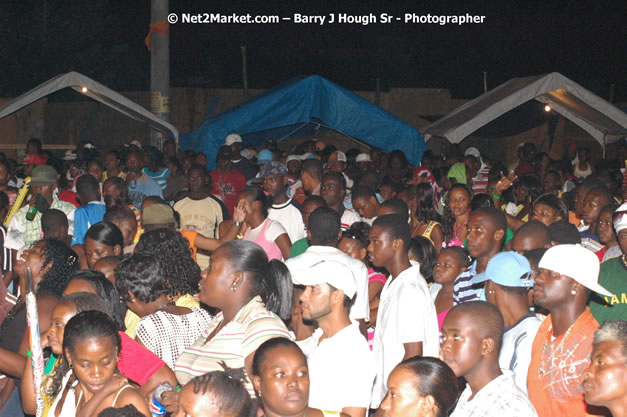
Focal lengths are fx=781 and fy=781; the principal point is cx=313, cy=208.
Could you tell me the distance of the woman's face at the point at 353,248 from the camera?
6012mm

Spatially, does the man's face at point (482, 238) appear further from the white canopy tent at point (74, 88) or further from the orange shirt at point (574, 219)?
the white canopy tent at point (74, 88)

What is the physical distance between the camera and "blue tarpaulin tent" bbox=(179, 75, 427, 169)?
13.7 meters

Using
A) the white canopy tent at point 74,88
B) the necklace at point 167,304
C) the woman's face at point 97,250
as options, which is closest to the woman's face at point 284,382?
the necklace at point 167,304

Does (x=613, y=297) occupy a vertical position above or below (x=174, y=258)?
below

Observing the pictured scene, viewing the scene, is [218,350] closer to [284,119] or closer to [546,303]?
[546,303]

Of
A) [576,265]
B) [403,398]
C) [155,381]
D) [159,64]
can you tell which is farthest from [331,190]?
[159,64]

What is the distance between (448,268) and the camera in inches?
220

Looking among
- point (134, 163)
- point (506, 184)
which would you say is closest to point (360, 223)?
point (506, 184)

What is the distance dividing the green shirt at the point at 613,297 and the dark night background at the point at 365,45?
2348cm

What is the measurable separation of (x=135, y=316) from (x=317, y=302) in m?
1.43

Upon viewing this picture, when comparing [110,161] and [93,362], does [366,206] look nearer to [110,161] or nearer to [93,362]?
[110,161]

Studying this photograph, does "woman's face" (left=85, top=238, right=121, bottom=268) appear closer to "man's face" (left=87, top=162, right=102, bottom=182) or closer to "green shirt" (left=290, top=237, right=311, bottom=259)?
"green shirt" (left=290, top=237, right=311, bottom=259)

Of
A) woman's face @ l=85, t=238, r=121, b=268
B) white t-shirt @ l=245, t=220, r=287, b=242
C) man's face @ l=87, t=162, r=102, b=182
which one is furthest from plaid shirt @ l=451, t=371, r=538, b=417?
man's face @ l=87, t=162, r=102, b=182

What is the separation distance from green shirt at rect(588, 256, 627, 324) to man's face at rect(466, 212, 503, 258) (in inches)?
35.5
